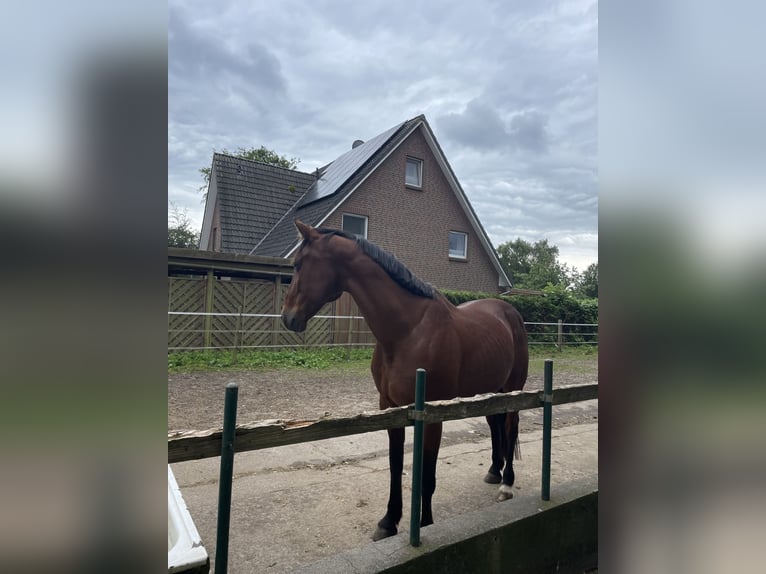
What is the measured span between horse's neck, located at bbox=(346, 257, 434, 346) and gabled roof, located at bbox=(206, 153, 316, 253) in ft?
38.1

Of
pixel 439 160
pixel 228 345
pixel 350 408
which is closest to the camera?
pixel 350 408

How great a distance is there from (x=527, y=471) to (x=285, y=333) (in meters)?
7.06

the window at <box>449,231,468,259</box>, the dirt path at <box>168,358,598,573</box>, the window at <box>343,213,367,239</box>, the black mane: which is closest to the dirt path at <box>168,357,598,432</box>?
the dirt path at <box>168,358,598,573</box>

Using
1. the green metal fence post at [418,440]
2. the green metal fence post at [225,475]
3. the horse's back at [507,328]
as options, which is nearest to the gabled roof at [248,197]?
the horse's back at [507,328]

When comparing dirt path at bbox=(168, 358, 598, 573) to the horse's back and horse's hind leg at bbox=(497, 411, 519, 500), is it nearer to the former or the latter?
horse's hind leg at bbox=(497, 411, 519, 500)

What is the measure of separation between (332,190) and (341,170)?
71.0 inches

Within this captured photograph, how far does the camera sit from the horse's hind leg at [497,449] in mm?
3307

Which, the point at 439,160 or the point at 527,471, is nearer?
the point at 527,471
